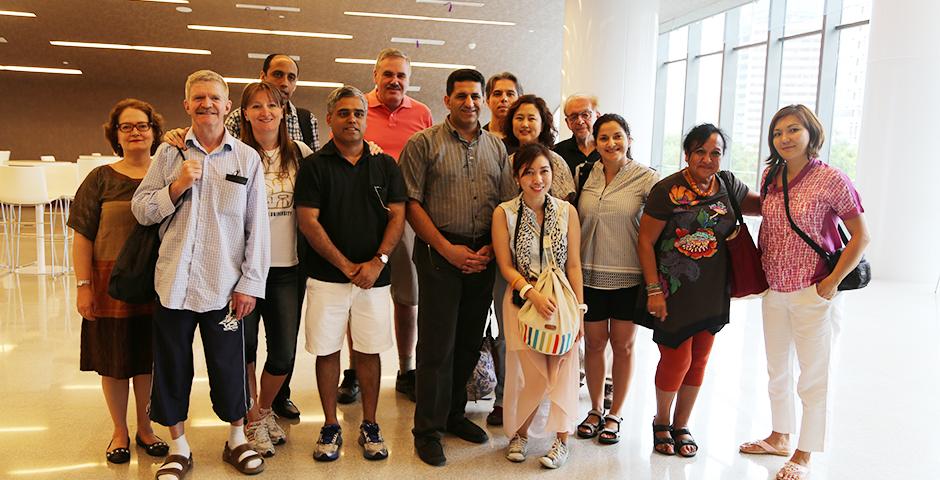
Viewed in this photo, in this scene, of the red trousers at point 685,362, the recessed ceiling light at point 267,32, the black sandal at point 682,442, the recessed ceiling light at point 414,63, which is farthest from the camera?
the recessed ceiling light at point 414,63

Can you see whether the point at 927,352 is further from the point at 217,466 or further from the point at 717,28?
the point at 717,28

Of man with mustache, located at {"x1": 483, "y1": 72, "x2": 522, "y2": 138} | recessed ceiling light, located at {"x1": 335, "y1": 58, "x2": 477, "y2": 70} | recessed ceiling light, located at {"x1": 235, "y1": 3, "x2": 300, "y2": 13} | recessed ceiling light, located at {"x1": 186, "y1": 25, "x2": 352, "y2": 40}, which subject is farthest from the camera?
recessed ceiling light, located at {"x1": 335, "y1": 58, "x2": 477, "y2": 70}

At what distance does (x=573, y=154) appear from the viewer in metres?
3.67

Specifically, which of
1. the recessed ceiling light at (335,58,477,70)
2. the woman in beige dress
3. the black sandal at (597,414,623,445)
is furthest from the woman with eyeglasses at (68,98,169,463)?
the recessed ceiling light at (335,58,477,70)

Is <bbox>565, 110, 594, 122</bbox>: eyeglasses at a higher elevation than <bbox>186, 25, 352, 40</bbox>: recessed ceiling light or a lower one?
lower

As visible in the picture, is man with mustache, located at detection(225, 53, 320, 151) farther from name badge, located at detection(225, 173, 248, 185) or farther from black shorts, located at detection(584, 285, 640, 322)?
Result: black shorts, located at detection(584, 285, 640, 322)

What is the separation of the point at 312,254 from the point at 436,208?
1.98 feet

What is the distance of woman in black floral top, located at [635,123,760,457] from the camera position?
9.91ft

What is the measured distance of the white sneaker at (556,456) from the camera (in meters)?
3.09

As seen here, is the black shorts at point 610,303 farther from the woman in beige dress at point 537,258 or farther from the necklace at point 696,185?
the necklace at point 696,185

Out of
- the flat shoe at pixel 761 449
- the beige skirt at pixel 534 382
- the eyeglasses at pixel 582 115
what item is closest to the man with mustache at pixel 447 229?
the beige skirt at pixel 534 382

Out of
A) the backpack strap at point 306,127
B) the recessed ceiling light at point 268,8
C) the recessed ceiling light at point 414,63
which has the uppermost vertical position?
the recessed ceiling light at point 268,8

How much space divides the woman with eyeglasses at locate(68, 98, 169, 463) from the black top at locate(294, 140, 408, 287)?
0.69m

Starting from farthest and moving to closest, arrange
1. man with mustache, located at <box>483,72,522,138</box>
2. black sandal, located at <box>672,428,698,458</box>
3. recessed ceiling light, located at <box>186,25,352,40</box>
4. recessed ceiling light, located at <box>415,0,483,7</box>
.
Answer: recessed ceiling light, located at <box>186,25,352,40</box>
recessed ceiling light, located at <box>415,0,483,7</box>
man with mustache, located at <box>483,72,522,138</box>
black sandal, located at <box>672,428,698,458</box>
